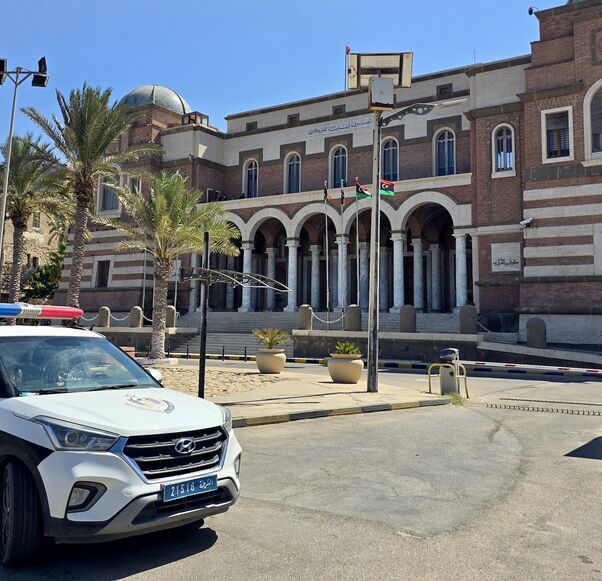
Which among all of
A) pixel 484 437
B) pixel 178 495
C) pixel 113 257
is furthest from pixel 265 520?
pixel 113 257

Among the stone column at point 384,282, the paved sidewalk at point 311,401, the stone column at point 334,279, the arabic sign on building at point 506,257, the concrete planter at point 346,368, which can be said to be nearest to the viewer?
the paved sidewalk at point 311,401

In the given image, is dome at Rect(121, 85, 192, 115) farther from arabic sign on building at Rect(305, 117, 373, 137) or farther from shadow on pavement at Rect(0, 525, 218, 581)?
shadow on pavement at Rect(0, 525, 218, 581)

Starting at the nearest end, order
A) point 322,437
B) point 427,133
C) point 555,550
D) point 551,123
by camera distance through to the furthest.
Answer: point 555,550 → point 322,437 → point 551,123 → point 427,133

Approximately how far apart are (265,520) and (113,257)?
117 ft

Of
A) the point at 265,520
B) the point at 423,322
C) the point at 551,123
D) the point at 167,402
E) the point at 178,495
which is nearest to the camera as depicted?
the point at 178,495

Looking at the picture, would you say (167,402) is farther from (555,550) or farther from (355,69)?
(355,69)

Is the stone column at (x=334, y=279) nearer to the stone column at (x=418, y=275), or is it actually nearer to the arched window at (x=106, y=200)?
the stone column at (x=418, y=275)

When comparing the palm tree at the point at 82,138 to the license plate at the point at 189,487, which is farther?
the palm tree at the point at 82,138

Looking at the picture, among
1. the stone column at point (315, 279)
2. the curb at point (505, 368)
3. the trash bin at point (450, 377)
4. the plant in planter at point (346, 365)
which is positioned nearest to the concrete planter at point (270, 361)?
Result: the plant in planter at point (346, 365)

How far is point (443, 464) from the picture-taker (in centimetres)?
655

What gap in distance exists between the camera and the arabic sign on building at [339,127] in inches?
1316

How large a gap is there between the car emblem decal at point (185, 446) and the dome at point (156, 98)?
3953 cm

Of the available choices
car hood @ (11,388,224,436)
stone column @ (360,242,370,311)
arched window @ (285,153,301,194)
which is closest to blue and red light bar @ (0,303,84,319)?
car hood @ (11,388,224,436)

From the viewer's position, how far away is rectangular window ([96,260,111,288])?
38.4 meters
